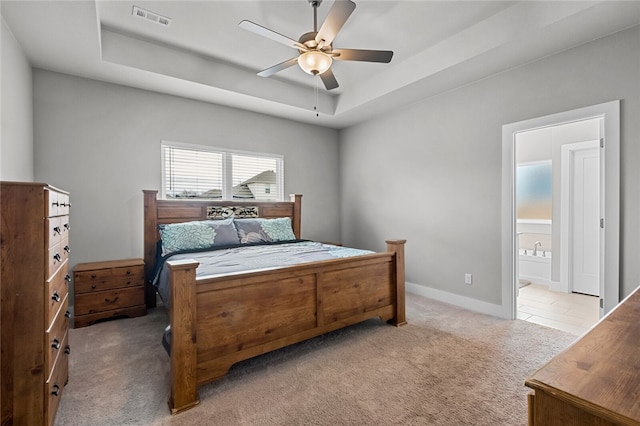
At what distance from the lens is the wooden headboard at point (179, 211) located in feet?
11.6

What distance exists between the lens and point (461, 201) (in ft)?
12.0

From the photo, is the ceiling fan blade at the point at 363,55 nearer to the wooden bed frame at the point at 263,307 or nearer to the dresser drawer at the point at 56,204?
the wooden bed frame at the point at 263,307

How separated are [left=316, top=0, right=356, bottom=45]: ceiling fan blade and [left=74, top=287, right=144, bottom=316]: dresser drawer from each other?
317 centimetres

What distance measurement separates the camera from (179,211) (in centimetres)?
378

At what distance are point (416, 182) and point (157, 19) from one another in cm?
352

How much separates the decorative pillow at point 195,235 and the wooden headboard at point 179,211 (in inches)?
7.1

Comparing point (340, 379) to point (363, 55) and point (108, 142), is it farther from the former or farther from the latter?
point (108, 142)

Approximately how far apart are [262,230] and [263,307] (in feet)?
5.95

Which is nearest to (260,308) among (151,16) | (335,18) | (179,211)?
(335,18)

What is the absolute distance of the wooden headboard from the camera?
3.53 metres

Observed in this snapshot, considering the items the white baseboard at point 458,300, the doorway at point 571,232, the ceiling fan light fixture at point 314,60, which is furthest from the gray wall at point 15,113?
the doorway at point 571,232

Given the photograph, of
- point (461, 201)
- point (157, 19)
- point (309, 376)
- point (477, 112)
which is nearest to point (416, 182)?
point (461, 201)

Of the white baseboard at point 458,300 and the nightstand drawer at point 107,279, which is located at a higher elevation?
the nightstand drawer at point 107,279

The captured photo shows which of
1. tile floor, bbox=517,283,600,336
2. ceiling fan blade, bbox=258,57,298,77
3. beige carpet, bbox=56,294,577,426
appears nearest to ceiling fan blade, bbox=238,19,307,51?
ceiling fan blade, bbox=258,57,298,77
